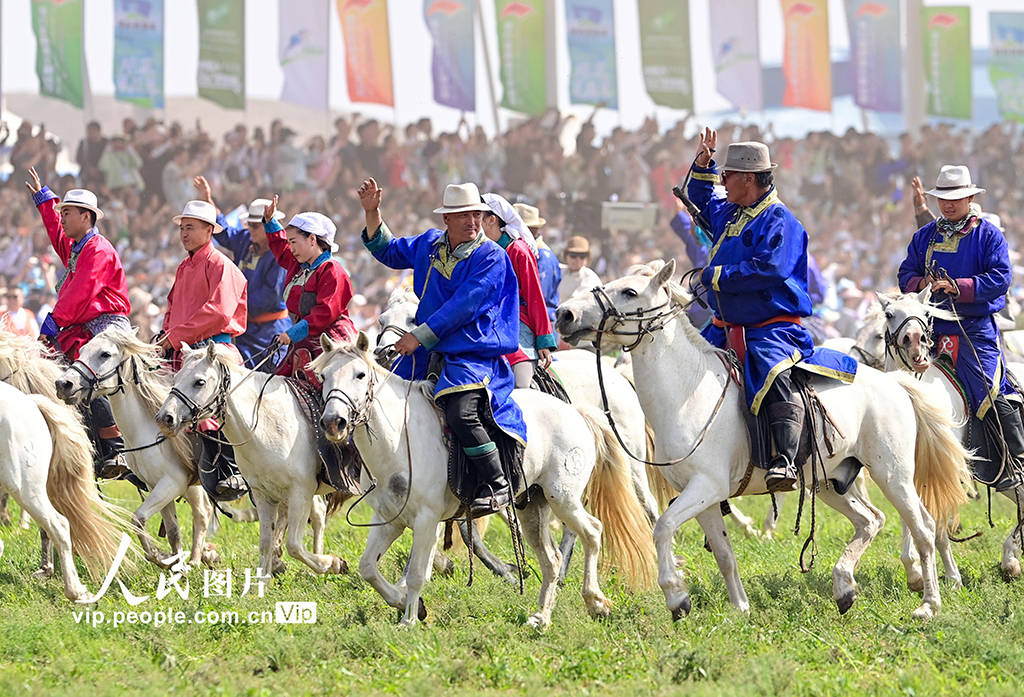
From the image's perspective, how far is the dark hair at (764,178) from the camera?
7.45 meters

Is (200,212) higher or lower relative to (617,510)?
higher

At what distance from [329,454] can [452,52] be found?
710 inches

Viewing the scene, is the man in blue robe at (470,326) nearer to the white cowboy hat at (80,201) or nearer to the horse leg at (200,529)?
the horse leg at (200,529)

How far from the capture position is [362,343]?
22.8 feet

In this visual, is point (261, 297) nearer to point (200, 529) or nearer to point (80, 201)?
point (80, 201)

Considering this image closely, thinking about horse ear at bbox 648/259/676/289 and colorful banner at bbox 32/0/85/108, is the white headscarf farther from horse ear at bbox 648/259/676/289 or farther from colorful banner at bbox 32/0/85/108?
colorful banner at bbox 32/0/85/108

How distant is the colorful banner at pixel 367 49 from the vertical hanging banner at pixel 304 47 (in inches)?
16.6

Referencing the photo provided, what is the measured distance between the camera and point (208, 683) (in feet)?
20.0

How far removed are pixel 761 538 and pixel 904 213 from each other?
19090mm

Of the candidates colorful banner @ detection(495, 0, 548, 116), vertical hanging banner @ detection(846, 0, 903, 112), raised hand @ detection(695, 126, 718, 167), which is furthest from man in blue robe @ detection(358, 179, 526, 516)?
vertical hanging banner @ detection(846, 0, 903, 112)

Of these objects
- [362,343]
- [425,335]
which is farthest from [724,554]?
[362,343]

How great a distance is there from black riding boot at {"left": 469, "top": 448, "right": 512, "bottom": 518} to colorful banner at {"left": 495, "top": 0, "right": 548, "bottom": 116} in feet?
63.7

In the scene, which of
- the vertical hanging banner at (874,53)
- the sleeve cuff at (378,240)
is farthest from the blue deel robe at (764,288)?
the vertical hanging banner at (874,53)

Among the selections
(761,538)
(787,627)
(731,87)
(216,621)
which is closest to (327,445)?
(216,621)
